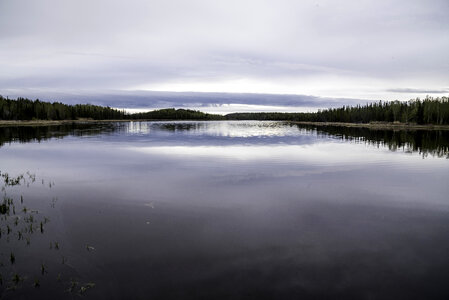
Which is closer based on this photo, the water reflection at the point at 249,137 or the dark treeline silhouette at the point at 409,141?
the dark treeline silhouette at the point at 409,141

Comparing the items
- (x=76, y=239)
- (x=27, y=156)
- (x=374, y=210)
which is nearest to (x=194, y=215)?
(x=76, y=239)

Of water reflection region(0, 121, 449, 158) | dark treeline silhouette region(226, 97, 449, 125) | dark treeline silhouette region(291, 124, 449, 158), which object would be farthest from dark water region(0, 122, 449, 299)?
dark treeline silhouette region(226, 97, 449, 125)

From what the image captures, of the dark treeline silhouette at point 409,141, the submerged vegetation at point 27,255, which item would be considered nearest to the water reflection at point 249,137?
the dark treeline silhouette at point 409,141

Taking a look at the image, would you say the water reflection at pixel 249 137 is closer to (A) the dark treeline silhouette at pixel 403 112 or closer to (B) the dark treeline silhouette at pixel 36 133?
(B) the dark treeline silhouette at pixel 36 133


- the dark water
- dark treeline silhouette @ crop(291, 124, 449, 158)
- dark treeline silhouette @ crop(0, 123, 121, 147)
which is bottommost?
the dark water

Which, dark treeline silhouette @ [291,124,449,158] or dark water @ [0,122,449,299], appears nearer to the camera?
dark water @ [0,122,449,299]

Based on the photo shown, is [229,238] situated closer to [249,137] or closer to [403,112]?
[249,137]

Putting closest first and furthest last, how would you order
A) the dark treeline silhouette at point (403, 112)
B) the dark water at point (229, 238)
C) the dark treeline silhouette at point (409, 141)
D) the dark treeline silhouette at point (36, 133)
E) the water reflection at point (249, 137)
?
the dark water at point (229, 238) → the dark treeline silhouette at point (409, 141) → the water reflection at point (249, 137) → the dark treeline silhouette at point (36, 133) → the dark treeline silhouette at point (403, 112)

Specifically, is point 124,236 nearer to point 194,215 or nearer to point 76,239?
point 76,239

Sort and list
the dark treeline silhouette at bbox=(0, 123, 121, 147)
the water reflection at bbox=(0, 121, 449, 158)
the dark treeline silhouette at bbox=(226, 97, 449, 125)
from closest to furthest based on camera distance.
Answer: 1. the water reflection at bbox=(0, 121, 449, 158)
2. the dark treeline silhouette at bbox=(0, 123, 121, 147)
3. the dark treeline silhouette at bbox=(226, 97, 449, 125)

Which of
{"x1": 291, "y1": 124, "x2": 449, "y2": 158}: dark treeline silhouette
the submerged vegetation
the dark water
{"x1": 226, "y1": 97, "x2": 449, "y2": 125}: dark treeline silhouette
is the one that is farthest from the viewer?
{"x1": 226, "y1": 97, "x2": 449, "y2": 125}: dark treeline silhouette

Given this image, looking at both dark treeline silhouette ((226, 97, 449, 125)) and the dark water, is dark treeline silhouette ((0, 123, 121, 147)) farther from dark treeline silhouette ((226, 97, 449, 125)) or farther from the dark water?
dark treeline silhouette ((226, 97, 449, 125))

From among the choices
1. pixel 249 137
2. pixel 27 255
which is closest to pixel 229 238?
pixel 27 255

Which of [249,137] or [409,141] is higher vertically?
[249,137]
